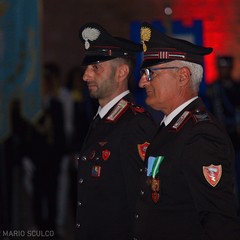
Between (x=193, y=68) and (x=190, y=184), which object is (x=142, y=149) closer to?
(x=193, y=68)

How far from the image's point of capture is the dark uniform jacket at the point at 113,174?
15.3 feet

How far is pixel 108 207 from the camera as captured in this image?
15.6 ft

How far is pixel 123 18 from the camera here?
11.5m

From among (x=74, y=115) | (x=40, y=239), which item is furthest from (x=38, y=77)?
(x=40, y=239)

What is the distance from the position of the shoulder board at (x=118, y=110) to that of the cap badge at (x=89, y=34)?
41 centimetres

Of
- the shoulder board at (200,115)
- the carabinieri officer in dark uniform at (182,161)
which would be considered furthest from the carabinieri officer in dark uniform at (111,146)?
the shoulder board at (200,115)

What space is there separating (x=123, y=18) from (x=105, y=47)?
6.50 metres

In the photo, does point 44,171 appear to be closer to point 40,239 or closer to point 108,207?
point 40,239

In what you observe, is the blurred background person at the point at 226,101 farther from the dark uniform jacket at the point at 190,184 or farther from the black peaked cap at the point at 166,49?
the dark uniform jacket at the point at 190,184

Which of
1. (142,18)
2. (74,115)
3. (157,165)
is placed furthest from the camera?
(142,18)

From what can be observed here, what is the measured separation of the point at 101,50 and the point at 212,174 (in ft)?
4.81

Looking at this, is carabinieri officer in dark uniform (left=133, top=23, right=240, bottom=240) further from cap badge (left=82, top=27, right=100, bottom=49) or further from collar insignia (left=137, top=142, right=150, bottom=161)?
cap badge (left=82, top=27, right=100, bottom=49)

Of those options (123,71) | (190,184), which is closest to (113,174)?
(123,71)

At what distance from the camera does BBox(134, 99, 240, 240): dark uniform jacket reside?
148 inches
